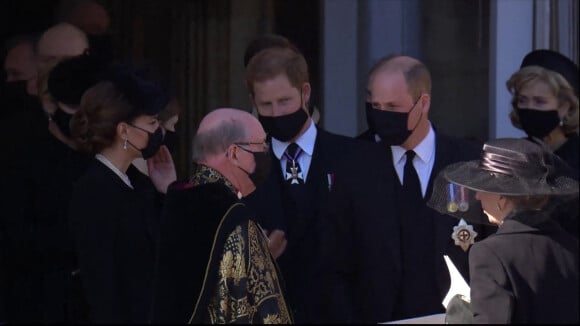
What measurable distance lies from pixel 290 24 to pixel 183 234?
273 centimetres

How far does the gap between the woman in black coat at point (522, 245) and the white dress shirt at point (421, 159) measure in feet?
3.70

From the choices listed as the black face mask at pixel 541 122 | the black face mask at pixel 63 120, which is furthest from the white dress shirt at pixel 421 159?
the black face mask at pixel 63 120

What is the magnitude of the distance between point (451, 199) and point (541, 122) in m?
1.50

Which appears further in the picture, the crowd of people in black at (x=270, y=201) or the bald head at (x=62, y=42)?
the bald head at (x=62, y=42)

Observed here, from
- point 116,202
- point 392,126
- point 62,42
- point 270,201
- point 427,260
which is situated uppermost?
point 62,42

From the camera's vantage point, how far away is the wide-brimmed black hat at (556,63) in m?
5.74

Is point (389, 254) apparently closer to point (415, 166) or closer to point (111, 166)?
point (415, 166)

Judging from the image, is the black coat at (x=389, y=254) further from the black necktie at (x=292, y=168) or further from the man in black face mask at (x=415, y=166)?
the black necktie at (x=292, y=168)

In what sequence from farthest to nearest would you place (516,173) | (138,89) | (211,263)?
(138,89)
(211,263)
(516,173)

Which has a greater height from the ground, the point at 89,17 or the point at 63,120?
the point at 89,17

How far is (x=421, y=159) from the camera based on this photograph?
511 cm

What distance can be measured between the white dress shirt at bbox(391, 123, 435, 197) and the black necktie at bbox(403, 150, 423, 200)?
0.05 ft

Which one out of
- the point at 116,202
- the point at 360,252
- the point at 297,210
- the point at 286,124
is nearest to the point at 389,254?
the point at 360,252

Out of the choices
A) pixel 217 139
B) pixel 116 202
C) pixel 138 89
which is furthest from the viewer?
pixel 138 89
